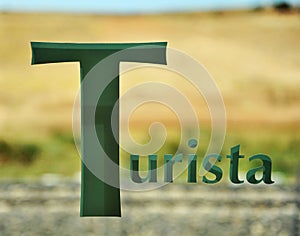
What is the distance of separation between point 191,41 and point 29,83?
2.01 metres

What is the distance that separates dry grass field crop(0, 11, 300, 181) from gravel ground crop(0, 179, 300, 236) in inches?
62.2

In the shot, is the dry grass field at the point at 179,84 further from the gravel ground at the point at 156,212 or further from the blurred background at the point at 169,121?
the gravel ground at the point at 156,212

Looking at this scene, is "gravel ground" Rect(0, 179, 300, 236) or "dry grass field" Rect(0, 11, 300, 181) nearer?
"gravel ground" Rect(0, 179, 300, 236)

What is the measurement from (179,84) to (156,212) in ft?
7.71

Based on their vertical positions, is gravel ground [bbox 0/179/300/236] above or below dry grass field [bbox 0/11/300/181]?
below

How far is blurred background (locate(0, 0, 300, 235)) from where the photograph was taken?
2572 mm

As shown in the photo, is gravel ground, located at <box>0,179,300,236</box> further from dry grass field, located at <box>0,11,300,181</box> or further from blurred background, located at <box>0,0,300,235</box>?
dry grass field, located at <box>0,11,300,181</box>

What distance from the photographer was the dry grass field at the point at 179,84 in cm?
495

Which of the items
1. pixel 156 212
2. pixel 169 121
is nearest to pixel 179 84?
pixel 169 121

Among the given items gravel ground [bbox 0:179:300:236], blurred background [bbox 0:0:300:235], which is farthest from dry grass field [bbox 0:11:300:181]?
gravel ground [bbox 0:179:300:236]

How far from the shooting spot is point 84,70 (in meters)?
1.13

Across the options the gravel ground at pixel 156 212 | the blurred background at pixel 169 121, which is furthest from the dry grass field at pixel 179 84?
the gravel ground at pixel 156 212

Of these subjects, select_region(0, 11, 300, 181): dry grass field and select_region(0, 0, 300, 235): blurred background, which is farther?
select_region(0, 11, 300, 181): dry grass field

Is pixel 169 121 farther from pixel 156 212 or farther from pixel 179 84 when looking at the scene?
pixel 156 212
